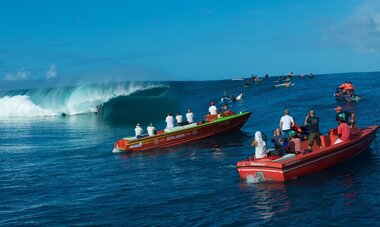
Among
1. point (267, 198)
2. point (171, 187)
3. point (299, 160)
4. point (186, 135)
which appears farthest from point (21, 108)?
point (267, 198)

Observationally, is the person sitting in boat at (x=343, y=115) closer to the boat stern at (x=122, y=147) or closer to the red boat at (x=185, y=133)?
the red boat at (x=185, y=133)

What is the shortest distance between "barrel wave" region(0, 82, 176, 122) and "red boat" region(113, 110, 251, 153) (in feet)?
76.9

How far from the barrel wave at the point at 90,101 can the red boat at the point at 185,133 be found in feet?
76.9

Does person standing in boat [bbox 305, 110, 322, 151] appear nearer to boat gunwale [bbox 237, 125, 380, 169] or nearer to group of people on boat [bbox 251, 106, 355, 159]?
group of people on boat [bbox 251, 106, 355, 159]

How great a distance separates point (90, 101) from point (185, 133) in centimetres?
3720

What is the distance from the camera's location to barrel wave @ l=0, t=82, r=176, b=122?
54719mm

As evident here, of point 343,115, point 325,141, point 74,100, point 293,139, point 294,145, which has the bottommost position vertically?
point 325,141

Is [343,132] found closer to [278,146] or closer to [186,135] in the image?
[278,146]

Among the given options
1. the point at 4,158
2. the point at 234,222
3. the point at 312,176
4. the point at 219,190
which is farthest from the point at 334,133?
the point at 4,158

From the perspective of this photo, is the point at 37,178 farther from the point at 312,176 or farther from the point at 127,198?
the point at 312,176

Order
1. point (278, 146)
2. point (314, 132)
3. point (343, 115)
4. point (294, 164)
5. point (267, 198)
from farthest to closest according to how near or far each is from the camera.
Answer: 1. point (343, 115)
2. point (314, 132)
3. point (278, 146)
4. point (294, 164)
5. point (267, 198)

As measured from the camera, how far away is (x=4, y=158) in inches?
931

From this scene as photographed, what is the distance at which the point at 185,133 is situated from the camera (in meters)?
25.5

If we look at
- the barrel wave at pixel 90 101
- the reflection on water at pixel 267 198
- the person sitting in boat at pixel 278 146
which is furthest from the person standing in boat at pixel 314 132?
the barrel wave at pixel 90 101
